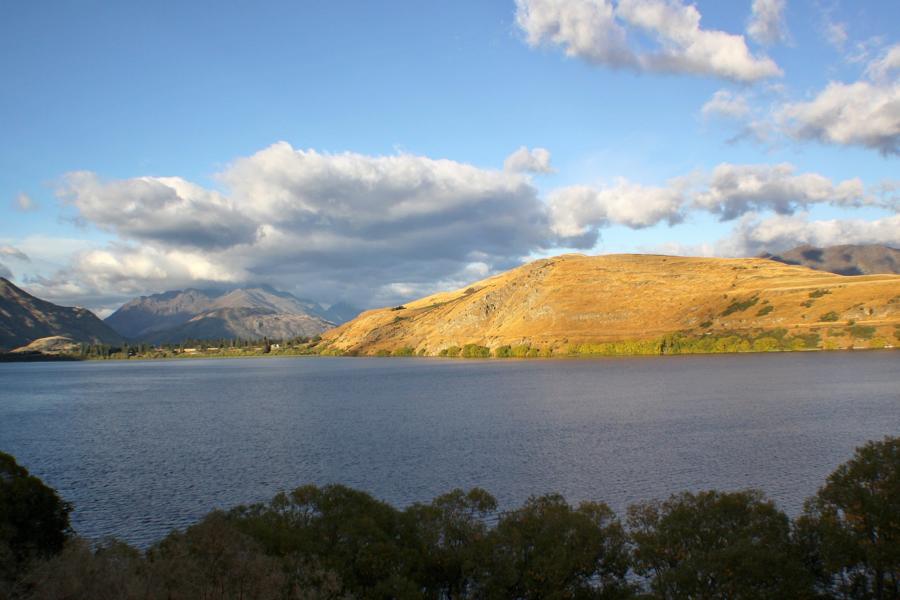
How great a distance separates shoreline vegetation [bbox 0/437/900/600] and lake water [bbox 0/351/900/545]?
13.7m

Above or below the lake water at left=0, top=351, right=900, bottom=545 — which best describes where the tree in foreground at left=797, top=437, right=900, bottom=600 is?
above

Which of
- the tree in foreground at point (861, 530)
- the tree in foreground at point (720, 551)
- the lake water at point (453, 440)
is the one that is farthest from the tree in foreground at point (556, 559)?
the lake water at point (453, 440)

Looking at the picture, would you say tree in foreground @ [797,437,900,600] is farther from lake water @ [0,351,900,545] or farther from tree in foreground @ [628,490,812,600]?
lake water @ [0,351,900,545]

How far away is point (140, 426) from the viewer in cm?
9644

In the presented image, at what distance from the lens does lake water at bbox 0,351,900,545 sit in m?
51.4

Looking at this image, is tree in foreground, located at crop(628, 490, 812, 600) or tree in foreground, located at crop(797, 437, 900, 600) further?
tree in foreground, located at crop(797, 437, 900, 600)

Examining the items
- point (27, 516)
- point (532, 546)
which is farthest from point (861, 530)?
point (27, 516)

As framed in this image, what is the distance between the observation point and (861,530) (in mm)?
29234

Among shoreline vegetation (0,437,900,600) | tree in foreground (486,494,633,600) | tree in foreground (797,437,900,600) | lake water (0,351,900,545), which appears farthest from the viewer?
lake water (0,351,900,545)

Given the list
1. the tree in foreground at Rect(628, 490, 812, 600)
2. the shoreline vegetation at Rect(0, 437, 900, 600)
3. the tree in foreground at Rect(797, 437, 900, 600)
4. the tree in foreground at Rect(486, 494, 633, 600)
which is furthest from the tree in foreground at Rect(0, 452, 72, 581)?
the tree in foreground at Rect(797, 437, 900, 600)

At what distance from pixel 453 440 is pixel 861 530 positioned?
166ft

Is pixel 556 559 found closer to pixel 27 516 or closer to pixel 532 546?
pixel 532 546

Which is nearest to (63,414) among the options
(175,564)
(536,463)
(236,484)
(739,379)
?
(236,484)

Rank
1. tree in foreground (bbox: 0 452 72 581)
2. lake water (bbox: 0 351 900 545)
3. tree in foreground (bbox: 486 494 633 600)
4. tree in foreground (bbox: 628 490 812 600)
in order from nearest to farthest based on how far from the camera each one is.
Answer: tree in foreground (bbox: 628 490 812 600), tree in foreground (bbox: 486 494 633 600), tree in foreground (bbox: 0 452 72 581), lake water (bbox: 0 351 900 545)
